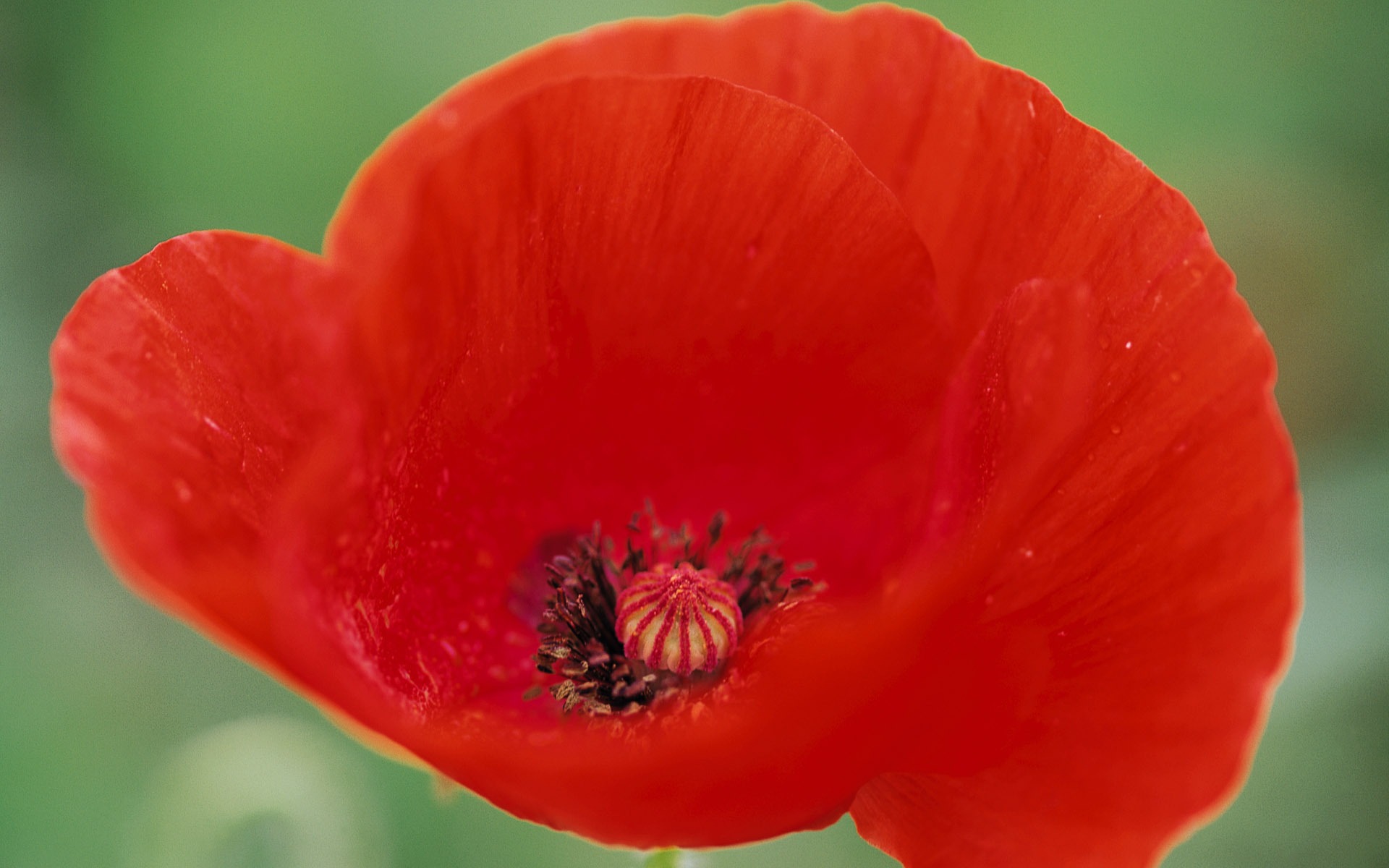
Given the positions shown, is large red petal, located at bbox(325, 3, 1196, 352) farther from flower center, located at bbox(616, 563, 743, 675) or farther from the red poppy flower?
flower center, located at bbox(616, 563, 743, 675)

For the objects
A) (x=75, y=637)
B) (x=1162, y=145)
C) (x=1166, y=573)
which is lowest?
(x=1166, y=573)

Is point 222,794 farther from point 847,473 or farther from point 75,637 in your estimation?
point 847,473

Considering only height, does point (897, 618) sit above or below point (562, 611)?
below

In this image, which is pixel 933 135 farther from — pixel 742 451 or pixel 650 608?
pixel 650 608

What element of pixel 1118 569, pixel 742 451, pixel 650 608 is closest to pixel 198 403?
pixel 650 608

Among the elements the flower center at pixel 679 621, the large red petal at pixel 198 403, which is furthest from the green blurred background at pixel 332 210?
the large red petal at pixel 198 403

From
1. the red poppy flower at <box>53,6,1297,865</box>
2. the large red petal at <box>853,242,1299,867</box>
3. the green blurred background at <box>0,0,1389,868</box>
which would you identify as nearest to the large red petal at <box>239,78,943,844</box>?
the red poppy flower at <box>53,6,1297,865</box>

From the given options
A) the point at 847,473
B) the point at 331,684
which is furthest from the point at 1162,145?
the point at 331,684
